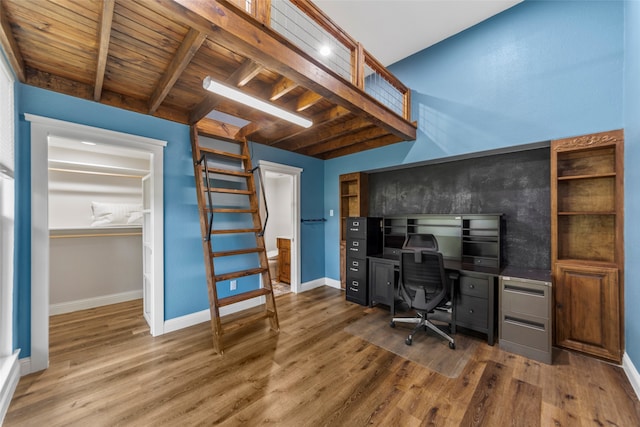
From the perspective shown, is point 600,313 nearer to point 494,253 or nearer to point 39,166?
point 494,253

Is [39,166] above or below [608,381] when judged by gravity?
above

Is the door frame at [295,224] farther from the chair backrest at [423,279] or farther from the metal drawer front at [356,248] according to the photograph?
the chair backrest at [423,279]

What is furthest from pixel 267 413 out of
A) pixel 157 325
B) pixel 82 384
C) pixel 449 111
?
pixel 449 111

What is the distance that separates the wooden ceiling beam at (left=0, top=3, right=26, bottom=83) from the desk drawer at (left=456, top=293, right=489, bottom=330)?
440cm

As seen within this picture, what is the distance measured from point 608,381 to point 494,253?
1.39 meters

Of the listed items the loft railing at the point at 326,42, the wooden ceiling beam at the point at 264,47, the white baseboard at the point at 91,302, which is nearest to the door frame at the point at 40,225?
the white baseboard at the point at 91,302

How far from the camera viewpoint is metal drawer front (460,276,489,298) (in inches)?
106

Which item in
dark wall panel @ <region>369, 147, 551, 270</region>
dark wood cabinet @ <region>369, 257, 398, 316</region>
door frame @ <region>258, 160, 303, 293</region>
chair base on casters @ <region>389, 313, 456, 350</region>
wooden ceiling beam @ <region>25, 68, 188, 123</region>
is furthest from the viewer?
door frame @ <region>258, 160, 303, 293</region>

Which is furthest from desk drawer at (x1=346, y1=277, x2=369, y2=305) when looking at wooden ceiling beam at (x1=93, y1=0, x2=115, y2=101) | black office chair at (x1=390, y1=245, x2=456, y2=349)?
wooden ceiling beam at (x1=93, y1=0, x2=115, y2=101)

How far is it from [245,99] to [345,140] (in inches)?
75.5

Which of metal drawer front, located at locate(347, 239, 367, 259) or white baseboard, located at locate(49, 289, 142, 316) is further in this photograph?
metal drawer front, located at locate(347, 239, 367, 259)

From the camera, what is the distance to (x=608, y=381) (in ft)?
6.63

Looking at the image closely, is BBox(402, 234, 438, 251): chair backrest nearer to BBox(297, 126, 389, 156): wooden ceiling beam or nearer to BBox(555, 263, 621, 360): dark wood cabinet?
BBox(555, 263, 621, 360): dark wood cabinet

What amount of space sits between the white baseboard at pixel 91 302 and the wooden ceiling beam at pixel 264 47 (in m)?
4.02
